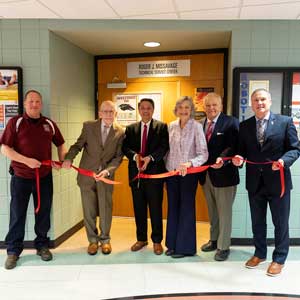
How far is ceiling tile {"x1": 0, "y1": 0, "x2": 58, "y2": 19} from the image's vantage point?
280 cm

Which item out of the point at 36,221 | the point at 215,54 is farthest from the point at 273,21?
the point at 36,221

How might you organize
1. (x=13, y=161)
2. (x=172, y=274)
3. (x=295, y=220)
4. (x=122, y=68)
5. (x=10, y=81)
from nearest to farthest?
(x=172, y=274), (x=13, y=161), (x=10, y=81), (x=295, y=220), (x=122, y=68)

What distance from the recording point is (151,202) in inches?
125

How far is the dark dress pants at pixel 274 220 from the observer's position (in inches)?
107

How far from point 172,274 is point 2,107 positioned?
2310 millimetres

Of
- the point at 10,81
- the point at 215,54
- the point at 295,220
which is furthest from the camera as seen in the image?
the point at 215,54

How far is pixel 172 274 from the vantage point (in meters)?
2.77

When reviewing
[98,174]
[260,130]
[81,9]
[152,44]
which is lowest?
[98,174]

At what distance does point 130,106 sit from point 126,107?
59 mm

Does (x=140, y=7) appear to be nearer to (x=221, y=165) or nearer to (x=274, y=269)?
(x=221, y=165)

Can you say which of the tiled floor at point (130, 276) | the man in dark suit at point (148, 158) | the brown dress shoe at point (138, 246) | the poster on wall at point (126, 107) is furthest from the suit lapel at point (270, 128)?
the poster on wall at point (126, 107)

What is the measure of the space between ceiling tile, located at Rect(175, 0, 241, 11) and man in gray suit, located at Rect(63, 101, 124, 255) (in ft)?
3.60

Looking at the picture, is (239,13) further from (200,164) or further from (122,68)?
(122,68)

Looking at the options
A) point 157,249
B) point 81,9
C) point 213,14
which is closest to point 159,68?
point 213,14
